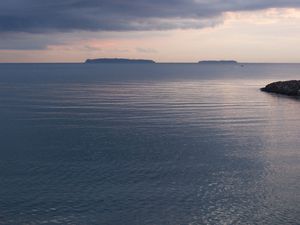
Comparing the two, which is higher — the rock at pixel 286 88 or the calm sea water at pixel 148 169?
the rock at pixel 286 88

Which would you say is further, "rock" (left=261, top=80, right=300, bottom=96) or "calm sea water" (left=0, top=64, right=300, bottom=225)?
"rock" (left=261, top=80, right=300, bottom=96)

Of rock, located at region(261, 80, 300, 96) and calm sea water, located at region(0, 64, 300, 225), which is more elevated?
rock, located at region(261, 80, 300, 96)

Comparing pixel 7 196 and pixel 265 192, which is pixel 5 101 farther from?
pixel 265 192

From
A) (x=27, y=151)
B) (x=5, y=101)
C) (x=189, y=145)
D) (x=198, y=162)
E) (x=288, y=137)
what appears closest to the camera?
(x=198, y=162)

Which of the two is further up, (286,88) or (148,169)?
(286,88)

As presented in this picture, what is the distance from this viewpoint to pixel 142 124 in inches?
2217

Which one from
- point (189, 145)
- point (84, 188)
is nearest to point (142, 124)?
point (189, 145)

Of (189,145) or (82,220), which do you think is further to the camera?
(189,145)

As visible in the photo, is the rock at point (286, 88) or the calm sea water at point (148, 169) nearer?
the calm sea water at point (148, 169)

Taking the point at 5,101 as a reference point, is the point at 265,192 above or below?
below

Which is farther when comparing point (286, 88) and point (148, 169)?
point (286, 88)

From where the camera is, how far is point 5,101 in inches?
3273

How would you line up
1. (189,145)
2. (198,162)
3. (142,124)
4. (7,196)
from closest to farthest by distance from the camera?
(7,196) → (198,162) → (189,145) → (142,124)

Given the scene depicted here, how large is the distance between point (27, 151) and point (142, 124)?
1881 cm
